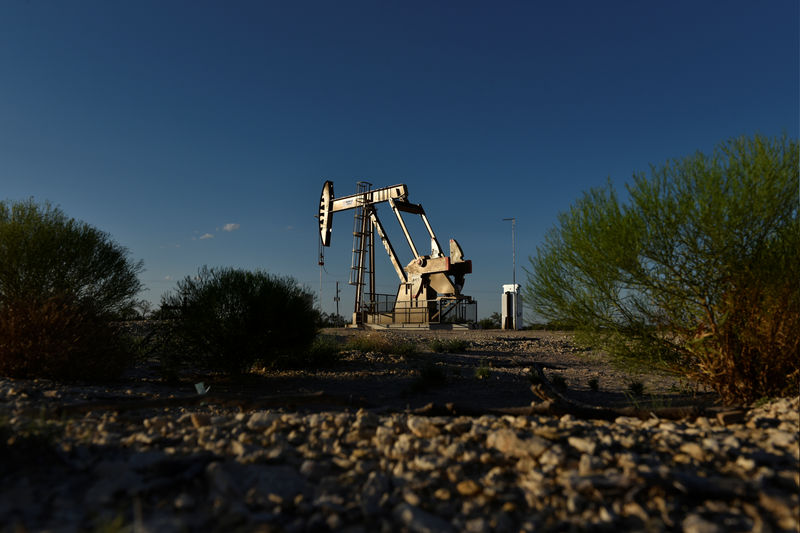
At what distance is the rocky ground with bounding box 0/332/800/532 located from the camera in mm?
Result: 2549

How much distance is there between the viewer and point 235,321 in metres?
11.3

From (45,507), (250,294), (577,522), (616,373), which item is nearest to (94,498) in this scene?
(45,507)

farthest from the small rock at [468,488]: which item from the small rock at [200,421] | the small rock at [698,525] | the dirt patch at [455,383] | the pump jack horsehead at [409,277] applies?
the pump jack horsehead at [409,277]

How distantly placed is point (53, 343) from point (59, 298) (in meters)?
1.21

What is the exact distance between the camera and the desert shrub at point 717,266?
588cm

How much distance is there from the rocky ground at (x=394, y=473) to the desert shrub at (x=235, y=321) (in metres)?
6.53

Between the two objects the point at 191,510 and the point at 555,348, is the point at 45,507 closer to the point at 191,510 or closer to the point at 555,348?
the point at 191,510

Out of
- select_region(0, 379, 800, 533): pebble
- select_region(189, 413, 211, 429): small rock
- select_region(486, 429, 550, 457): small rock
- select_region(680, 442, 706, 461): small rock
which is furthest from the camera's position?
select_region(189, 413, 211, 429): small rock

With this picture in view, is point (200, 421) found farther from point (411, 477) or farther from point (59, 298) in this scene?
point (59, 298)

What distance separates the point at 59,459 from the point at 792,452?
16.2ft

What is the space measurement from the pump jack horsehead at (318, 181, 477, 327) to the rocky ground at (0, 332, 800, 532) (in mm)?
25951

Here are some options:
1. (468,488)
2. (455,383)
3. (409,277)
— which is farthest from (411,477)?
(409,277)

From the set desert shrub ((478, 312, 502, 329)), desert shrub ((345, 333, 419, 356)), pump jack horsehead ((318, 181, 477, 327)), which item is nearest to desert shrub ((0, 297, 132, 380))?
desert shrub ((345, 333, 419, 356))

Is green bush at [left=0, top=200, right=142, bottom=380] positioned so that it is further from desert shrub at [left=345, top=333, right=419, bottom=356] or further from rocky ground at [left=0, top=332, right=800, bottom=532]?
desert shrub at [left=345, top=333, right=419, bottom=356]
